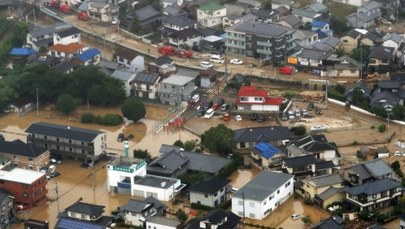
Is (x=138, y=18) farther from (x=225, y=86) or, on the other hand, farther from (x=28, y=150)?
(x=28, y=150)

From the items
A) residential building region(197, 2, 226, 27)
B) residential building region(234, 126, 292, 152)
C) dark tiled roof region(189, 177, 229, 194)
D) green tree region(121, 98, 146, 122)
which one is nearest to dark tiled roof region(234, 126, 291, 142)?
residential building region(234, 126, 292, 152)

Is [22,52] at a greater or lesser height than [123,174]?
lesser

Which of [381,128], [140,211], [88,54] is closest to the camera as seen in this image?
[140,211]

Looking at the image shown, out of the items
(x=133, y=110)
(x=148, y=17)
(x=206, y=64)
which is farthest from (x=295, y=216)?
(x=148, y=17)

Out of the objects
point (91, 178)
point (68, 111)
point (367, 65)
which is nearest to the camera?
point (91, 178)

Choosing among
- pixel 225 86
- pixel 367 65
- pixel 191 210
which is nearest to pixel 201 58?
pixel 225 86

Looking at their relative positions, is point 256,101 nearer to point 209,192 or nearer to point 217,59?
point 217,59

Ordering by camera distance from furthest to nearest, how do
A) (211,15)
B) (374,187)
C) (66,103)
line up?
(211,15), (66,103), (374,187)

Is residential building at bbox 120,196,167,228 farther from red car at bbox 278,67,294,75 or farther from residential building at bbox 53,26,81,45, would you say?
residential building at bbox 53,26,81,45
